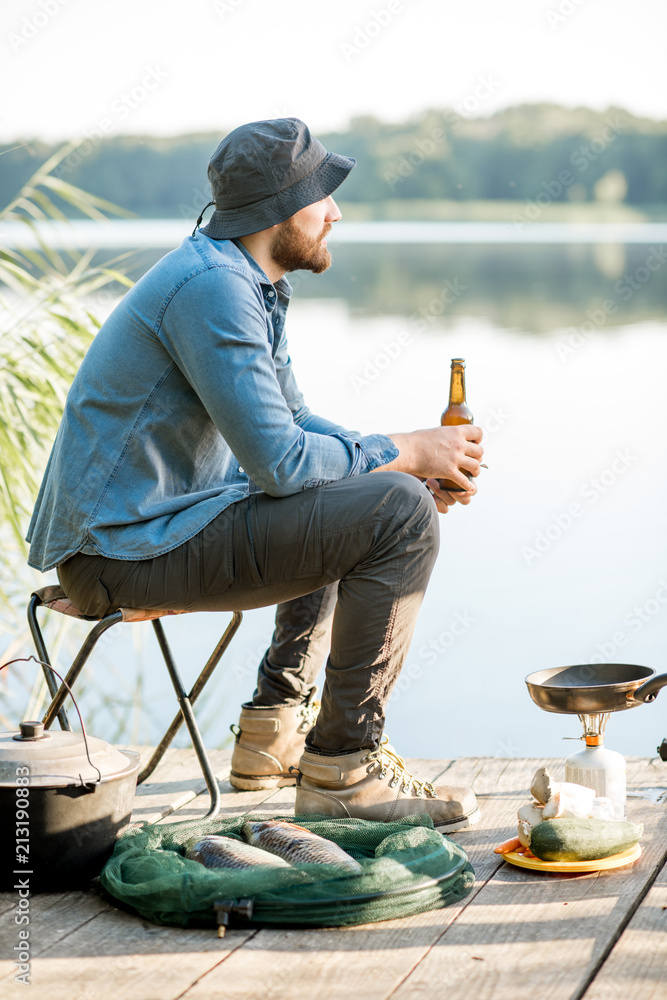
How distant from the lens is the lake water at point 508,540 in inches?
177

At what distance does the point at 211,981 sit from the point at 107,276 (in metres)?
2.57

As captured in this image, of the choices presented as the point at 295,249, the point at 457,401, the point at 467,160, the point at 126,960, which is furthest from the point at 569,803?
the point at 467,160

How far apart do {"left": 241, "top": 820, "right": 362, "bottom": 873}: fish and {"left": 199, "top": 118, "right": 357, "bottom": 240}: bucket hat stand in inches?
42.9

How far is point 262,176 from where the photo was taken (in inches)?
83.4

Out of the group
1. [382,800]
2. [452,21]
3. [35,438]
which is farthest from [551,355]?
[382,800]

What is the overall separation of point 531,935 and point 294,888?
0.36 m

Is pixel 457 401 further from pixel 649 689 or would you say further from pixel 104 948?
pixel 104 948

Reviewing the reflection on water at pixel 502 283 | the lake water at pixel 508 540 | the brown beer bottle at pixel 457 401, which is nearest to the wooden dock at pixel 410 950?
the brown beer bottle at pixel 457 401

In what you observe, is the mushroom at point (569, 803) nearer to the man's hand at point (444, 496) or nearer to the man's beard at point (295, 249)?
the man's hand at point (444, 496)

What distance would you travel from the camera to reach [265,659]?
2.54 metres

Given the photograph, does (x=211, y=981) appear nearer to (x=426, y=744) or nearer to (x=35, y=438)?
(x=35, y=438)

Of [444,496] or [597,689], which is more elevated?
[444,496]

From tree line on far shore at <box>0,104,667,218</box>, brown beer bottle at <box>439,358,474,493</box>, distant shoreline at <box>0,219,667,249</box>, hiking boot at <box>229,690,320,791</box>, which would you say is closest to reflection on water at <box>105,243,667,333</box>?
distant shoreline at <box>0,219,667,249</box>

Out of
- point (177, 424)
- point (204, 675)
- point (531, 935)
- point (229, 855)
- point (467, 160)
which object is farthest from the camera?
point (467, 160)
